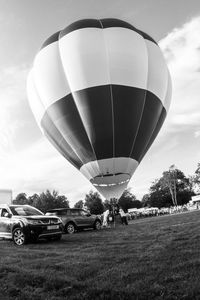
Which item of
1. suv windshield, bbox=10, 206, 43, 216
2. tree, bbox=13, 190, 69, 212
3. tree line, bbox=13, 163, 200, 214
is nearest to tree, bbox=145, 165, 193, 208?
tree line, bbox=13, 163, 200, 214

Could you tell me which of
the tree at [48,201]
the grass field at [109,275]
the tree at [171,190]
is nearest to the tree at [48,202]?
the tree at [48,201]

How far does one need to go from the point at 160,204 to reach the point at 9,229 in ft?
347

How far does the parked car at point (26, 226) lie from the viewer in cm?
1230

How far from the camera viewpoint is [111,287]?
5254 millimetres

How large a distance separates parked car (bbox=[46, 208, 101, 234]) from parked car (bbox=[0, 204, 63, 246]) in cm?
448

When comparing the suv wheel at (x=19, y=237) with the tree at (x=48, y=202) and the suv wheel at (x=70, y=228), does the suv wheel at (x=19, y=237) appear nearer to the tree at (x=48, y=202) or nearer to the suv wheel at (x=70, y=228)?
the suv wheel at (x=70, y=228)

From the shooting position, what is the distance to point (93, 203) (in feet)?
307

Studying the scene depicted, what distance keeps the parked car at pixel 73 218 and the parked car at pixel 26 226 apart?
4481 millimetres

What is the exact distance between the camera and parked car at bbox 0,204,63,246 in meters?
12.3

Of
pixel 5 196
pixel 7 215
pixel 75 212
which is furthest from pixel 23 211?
pixel 5 196

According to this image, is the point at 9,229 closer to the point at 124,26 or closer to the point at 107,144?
the point at 107,144

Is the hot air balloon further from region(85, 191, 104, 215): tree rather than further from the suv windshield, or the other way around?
region(85, 191, 104, 215): tree

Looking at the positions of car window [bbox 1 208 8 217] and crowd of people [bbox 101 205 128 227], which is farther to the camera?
crowd of people [bbox 101 205 128 227]

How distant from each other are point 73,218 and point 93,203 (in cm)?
7585
